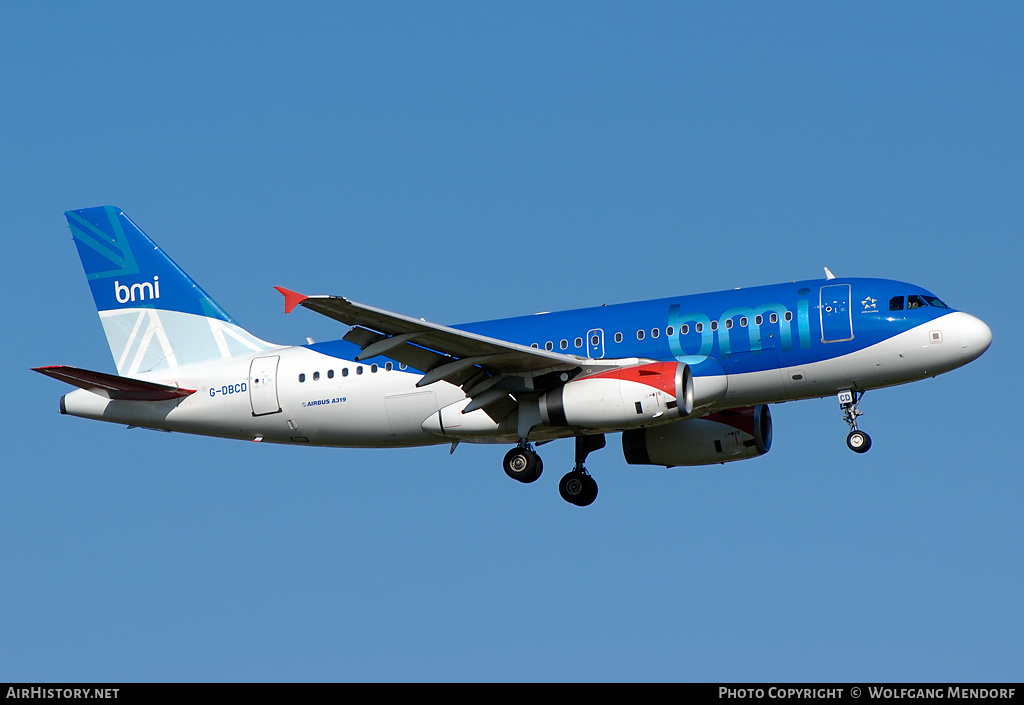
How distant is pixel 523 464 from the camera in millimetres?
34656

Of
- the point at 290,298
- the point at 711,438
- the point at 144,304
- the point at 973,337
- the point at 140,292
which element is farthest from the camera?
the point at 140,292

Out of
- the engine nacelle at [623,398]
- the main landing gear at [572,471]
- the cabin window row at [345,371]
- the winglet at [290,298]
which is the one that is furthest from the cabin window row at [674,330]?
the winglet at [290,298]

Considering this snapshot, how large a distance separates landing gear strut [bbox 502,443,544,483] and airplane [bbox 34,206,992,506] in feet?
0.12

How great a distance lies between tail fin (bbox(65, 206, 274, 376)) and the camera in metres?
38.8

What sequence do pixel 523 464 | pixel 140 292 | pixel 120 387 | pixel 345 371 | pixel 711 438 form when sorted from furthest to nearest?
pixel 140 292
pixel 711 438
pixel 120 387
pixel 345 371
pixel 523 464

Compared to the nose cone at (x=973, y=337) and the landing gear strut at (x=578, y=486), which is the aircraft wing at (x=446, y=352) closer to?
the landing gear strut at (x=578, y=486)

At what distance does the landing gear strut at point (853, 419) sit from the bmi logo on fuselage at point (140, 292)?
20.1 meters

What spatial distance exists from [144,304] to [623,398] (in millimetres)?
15630

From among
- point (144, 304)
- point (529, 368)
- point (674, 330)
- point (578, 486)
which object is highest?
point (144, 304)

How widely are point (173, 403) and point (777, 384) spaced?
1665cm

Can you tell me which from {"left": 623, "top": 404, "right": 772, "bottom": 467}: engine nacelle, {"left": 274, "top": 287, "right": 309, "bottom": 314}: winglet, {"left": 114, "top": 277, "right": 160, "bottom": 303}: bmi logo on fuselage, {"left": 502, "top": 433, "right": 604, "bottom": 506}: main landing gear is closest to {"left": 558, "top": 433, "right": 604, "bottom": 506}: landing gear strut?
{"left": 502, "top": 433, "right": 604, "bottom": 506}: main landing gear

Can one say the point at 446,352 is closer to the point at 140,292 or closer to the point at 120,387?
the point at 120,387

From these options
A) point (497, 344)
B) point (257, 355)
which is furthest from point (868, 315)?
point (257, 355)

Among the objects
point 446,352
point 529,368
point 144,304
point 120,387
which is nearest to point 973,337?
point 529,368
